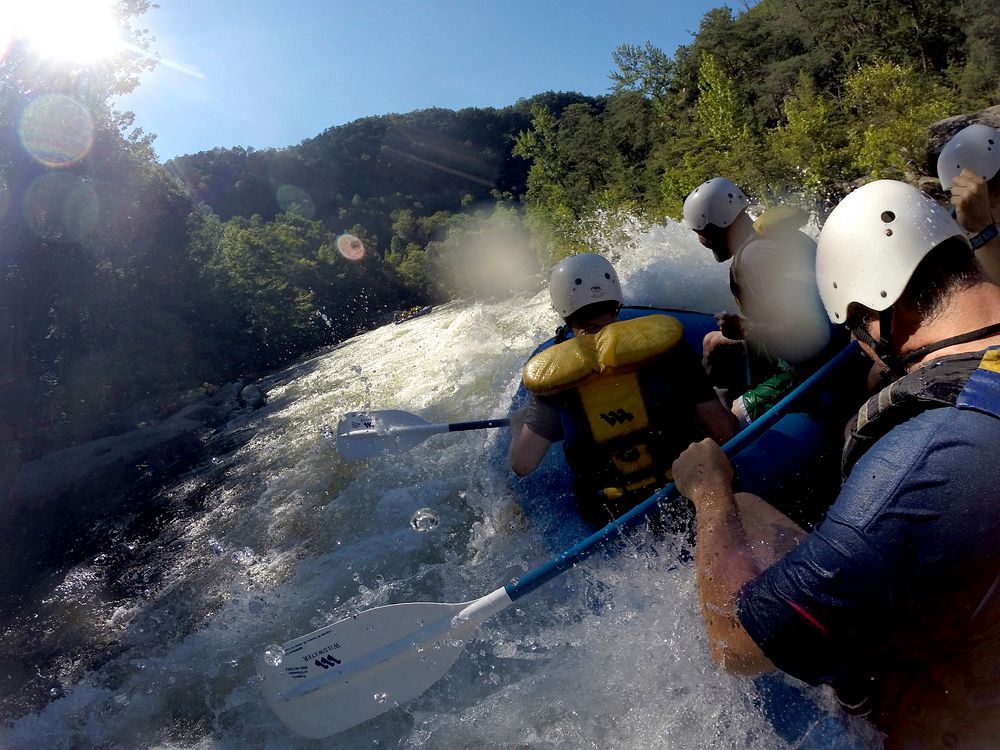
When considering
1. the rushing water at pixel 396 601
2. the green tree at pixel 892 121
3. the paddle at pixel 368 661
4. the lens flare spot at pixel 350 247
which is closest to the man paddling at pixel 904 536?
the rushing water at pixel 396 601

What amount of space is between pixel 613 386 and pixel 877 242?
4.70ft

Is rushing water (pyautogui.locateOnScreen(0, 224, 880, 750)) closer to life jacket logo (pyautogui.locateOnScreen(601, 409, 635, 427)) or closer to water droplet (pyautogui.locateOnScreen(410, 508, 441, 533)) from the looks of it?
water droplet (pyautogui.locateOnScreen(410, 508, 441, 533))

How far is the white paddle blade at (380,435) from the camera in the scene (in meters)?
5.14

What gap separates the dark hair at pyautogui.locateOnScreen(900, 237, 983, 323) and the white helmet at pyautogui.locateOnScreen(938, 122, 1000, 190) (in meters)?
2.26

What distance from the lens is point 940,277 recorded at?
1.26 metres

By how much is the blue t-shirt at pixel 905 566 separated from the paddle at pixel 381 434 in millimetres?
4068

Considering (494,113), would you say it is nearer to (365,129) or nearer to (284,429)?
(365,129)

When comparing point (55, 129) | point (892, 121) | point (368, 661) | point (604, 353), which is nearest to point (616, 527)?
point (604, 353)

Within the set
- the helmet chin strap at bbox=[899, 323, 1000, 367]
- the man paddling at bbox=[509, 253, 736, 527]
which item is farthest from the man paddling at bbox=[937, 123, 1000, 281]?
the helmet chin strap at bbox=[899, 323, 1000, 367]

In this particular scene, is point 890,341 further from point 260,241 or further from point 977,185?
point 260,241

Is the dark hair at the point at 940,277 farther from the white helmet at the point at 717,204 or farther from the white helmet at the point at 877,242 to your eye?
the white helmet at the point at 717,204

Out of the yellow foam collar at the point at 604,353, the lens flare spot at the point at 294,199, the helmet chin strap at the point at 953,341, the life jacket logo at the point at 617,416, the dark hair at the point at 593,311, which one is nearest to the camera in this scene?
the helmet chin strap at the point at 953,341

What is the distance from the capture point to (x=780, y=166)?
21672mm

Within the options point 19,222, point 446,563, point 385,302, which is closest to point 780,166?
point 446,563
